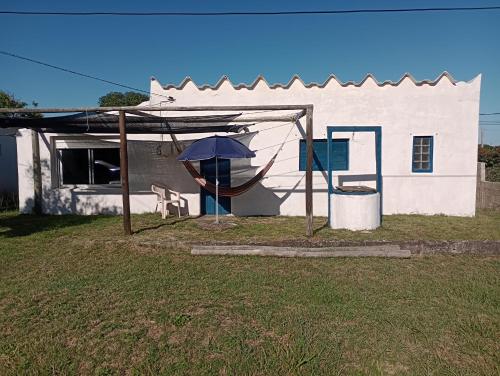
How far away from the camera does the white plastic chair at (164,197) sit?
7.15 metres

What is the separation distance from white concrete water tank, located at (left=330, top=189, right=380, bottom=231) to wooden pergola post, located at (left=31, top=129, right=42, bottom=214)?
6818 mm

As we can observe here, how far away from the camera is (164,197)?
24.0 ft

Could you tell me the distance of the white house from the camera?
7.33m

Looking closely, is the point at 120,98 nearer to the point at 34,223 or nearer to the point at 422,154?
the point at 34,223

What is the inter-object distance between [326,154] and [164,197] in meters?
3.77

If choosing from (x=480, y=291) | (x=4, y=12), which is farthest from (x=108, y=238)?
(x=4, y=12)

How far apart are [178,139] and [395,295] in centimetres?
558

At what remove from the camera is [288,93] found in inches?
291

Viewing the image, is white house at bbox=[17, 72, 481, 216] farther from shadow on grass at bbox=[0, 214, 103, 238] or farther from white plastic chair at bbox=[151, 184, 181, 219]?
shadow on grass at bbox=[0, 214, 103, 238]

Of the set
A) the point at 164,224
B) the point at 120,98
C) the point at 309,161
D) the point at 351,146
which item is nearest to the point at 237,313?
the point at 309,161

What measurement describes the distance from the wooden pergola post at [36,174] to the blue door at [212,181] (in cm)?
386

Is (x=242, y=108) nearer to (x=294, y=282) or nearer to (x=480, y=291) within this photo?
(x=294, y=282)

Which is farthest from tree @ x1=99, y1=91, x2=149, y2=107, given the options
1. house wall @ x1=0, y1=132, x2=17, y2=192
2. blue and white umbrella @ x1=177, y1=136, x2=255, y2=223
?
blue and white umbrella @ x1=177, y1=136, x2=255, y2=223

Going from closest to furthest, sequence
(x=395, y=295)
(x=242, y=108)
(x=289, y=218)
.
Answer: (x=395, y=295), (x=242, y=108), (x=289, y=218)
